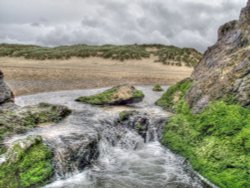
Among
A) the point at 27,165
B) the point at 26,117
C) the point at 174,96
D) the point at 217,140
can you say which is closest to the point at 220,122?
the point at 217,140

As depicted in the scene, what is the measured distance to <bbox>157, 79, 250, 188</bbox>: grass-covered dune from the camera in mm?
11258

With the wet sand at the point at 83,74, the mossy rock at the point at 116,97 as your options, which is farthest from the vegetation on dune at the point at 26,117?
the wet sand at the point at 83,74

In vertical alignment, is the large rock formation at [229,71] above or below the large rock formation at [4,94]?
above

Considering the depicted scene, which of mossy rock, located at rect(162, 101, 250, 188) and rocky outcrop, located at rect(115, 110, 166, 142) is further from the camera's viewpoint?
rocky outcrop, located at rect(115, 110, 166, 142)

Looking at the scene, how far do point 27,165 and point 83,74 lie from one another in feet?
90.1

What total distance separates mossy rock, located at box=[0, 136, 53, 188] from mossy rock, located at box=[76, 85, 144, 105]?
9.63 metres

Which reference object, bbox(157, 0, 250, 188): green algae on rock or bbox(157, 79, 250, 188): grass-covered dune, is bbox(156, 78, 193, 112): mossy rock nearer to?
bbox(157, 0, 250, 188): green algae on rock

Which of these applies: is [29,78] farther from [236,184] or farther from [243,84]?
[236,184]

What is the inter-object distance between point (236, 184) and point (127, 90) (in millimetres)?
13796

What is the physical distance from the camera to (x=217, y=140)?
12930 mm

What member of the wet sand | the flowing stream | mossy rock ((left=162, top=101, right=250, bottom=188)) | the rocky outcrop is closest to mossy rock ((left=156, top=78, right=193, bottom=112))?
the flowing stream

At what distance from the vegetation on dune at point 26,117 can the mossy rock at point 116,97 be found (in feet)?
13.6

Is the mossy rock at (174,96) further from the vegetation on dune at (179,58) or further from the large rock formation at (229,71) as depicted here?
the vegetation on dune at (179,58)

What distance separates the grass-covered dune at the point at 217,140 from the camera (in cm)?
1126
